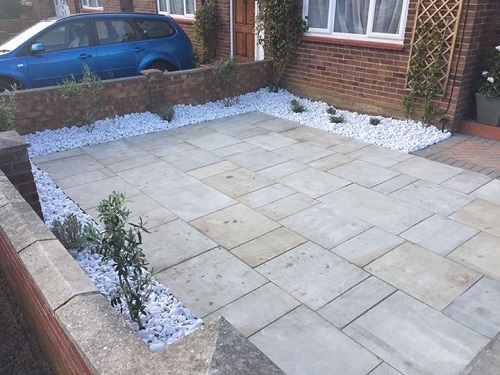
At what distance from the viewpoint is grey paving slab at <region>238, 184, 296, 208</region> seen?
449 centimetres

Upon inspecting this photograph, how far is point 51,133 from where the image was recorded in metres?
6.38

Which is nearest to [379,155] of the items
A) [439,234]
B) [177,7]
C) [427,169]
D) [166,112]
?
[427,169]

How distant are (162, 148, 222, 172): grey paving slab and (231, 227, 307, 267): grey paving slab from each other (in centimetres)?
189

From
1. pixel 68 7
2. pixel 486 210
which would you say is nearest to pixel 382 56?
pixel 486 210

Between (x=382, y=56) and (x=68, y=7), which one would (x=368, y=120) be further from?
(x=68, y=7)

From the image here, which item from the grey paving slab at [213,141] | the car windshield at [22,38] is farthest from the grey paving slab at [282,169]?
the car windshield at [22,38]

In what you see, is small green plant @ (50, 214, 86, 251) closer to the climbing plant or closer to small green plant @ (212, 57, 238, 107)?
small green plant @ (212, 57, 238, 107)

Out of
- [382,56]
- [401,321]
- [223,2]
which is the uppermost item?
[223,2]

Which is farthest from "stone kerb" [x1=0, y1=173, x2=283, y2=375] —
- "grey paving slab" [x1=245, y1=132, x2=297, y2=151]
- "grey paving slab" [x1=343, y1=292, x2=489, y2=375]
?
"grey paving slab" [x1=245, y1=132, x2=297, y2=151]

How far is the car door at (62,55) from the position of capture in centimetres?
694

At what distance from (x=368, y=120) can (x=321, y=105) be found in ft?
3.91

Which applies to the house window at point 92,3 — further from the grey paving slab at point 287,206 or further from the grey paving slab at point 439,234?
the grey paving slab at point 439,234

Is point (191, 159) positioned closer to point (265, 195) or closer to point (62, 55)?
point (265, 195)

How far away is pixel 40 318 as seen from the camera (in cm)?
230
